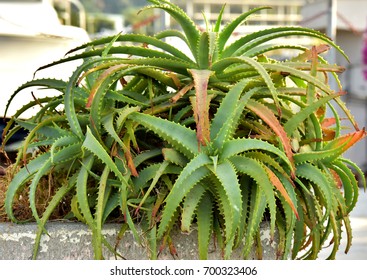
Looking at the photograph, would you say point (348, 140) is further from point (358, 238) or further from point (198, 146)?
point (358, 238)

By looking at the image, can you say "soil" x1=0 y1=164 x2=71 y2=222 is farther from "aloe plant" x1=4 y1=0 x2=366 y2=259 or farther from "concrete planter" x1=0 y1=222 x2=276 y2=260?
"concrete planter" x1=0 y1=222 x2=276 y2=260

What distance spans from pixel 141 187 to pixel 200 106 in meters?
0.33

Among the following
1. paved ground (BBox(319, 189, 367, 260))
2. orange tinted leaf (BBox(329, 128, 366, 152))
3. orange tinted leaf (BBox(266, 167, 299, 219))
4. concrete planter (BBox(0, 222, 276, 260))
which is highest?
orange tinted leaf (BBox(329, 128, 366, 152))

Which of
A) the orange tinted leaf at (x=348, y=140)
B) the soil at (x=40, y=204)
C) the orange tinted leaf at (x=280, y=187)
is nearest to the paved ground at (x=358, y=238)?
the orange tinted leaf at (x=348, y=140)

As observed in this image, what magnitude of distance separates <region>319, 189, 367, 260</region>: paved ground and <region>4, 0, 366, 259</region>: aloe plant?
7.61ft

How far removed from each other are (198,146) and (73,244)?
0.50 m

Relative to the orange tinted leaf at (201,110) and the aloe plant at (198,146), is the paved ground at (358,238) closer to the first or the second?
the aloe plant at (198,146)

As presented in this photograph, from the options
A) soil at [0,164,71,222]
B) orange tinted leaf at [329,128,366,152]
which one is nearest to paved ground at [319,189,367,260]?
orange tinted leaf at [329,128,366,152]

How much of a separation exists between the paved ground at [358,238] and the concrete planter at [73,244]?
97.8 inches

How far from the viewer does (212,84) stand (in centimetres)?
285

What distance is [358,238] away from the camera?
6.21 metres

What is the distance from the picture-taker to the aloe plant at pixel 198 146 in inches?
99.8

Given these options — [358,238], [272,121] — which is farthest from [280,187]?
[358,238]

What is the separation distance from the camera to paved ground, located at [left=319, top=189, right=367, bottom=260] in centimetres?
535
